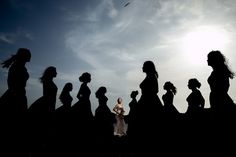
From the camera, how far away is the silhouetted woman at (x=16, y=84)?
233 inches

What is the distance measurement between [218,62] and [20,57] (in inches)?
219

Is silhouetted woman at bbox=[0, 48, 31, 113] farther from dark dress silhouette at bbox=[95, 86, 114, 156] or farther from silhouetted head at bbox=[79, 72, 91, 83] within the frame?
dark dress silhouette at bbox=[95, 86, 114, 156]

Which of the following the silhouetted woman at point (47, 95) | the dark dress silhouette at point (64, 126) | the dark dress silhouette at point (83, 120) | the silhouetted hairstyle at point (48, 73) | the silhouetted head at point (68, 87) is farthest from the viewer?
the silhouetted head at point (68, 87)

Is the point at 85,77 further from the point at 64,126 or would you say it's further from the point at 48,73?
the point at 64,126

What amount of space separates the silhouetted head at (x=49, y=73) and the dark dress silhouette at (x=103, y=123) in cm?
286

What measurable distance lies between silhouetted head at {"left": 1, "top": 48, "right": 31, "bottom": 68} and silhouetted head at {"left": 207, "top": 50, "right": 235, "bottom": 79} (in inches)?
206

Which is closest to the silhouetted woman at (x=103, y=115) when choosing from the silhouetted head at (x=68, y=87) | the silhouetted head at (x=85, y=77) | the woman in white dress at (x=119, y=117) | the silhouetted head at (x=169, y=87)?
the silhouetted head at (x=85, y=77)

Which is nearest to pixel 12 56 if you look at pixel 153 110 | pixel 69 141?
pixel 69 141

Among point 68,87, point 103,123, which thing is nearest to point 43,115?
point 68,87

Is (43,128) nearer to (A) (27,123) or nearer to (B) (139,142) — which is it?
(A) (27,123)

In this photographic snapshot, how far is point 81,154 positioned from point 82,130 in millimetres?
1175

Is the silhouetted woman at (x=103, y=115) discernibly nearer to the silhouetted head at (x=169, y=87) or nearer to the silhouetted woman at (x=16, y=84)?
the silhouetted head at (x=169, y=87)

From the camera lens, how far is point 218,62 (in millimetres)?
6336

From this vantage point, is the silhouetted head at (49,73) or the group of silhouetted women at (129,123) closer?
the group of silhouetted women at (129,123)
